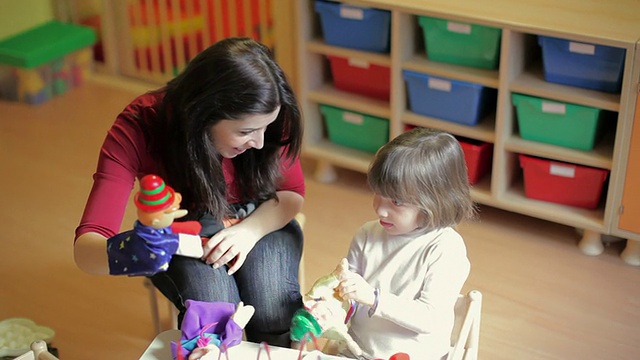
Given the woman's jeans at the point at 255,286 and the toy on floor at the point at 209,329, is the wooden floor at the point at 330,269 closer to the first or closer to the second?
the woman's jeans at the point at 255,286

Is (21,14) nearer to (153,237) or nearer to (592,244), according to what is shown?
(592,244)

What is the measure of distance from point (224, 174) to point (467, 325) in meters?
0.54

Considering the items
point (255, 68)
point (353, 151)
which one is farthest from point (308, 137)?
point (255, 68)

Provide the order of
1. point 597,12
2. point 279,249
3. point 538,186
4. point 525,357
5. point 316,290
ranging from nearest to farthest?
point 316,290, point 279,249, point 525,357, point 597,12, point 538,186

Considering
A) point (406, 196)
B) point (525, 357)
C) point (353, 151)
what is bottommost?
point (525, 357)

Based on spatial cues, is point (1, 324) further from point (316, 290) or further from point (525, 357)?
point (525, 357)

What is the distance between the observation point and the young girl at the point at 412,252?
1449 millimetres

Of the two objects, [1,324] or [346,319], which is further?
[1,324]

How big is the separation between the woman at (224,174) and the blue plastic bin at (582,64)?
780 millimetres

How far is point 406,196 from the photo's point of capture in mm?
1448

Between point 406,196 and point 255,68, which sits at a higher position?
point 255,68

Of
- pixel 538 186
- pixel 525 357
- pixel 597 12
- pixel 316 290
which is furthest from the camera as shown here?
pixel 538 186

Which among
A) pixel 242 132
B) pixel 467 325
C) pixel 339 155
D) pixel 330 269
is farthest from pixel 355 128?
pixel 467 325

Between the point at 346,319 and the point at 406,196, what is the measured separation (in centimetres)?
24
